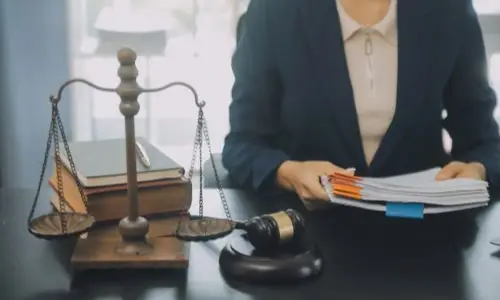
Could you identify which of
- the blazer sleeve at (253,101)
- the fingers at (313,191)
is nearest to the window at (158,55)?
the blazer sleeve at (253,101)

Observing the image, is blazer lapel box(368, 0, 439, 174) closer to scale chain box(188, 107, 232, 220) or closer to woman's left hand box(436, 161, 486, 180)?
woman's left hand box(436, 161, 486, 180)

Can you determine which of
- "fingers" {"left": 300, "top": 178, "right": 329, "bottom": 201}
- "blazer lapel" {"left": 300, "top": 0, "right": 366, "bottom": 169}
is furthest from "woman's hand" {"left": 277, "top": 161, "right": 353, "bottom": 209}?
"blazer lapel" {"left": 300, "top": 0, "right": 366, "bottom": 169}

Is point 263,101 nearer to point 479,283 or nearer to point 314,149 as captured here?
point 314,149

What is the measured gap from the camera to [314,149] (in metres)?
1.65

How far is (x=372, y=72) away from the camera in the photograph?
5.32 feet

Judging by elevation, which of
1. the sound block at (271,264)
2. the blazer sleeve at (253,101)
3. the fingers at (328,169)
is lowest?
the sound block at (271,264)

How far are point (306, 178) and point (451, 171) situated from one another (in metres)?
0.27

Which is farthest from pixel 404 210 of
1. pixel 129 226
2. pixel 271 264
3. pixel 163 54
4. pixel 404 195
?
pixel 163 54

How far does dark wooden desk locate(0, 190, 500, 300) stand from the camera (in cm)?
99

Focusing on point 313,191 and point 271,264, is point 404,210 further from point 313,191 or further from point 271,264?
point 271,264

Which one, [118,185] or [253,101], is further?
[253,101]

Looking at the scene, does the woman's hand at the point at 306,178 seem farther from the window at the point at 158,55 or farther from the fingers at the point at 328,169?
the window at the point at 158,55

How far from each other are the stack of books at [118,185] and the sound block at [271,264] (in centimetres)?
14

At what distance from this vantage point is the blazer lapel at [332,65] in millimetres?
1585
